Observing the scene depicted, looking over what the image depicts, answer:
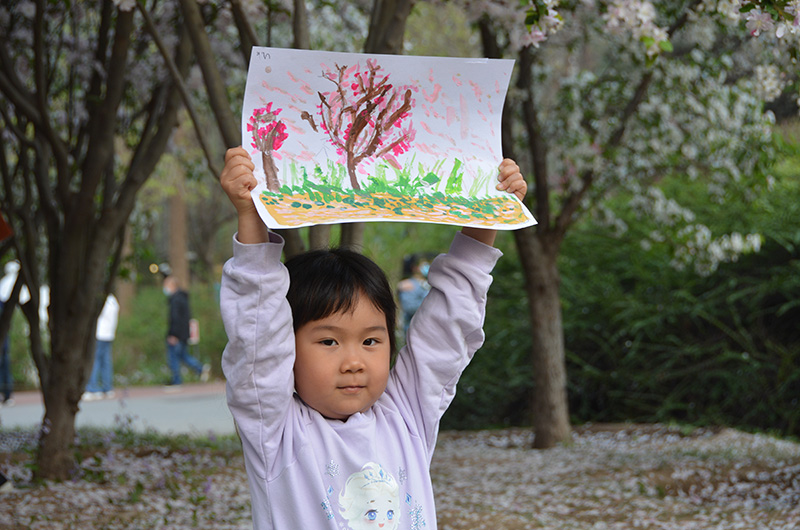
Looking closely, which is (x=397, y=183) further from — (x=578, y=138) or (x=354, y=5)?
(x=354, y=5)

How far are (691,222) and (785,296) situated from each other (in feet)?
2.90

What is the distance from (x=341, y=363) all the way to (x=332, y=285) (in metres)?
0.18

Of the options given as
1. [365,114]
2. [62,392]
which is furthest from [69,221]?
[365,114]

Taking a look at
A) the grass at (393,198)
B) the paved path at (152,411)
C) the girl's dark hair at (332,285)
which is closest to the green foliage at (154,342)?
the paved path at (152,411)

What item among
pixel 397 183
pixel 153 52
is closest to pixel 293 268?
pixel 397 183

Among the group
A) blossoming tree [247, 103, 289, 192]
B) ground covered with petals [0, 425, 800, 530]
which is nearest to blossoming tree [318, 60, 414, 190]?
blossoming tree [247, 103, 289, 192]

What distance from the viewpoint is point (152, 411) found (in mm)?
10039

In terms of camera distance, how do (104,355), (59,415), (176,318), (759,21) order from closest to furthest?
(759,21)
(59,415)
(104,355)
(176,318)

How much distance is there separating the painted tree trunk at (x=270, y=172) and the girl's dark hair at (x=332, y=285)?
0.23 meters

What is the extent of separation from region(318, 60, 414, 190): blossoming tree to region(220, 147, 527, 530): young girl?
0.25m

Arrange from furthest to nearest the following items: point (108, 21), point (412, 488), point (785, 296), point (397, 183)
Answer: point (785, 296), point (108, 21), point (397, 183), point (412, 488)

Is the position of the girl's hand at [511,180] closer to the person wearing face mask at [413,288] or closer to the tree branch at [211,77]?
the tree branch at [211,77]

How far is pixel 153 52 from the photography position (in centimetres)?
616

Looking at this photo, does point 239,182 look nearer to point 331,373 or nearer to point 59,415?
point 331,373
